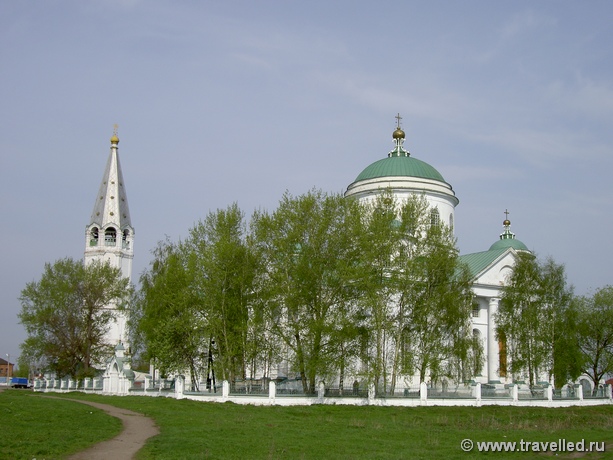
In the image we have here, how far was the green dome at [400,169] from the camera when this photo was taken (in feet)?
155

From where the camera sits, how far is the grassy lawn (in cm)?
1536

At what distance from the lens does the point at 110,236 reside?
69.9 m

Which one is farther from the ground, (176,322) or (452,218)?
(452,218)

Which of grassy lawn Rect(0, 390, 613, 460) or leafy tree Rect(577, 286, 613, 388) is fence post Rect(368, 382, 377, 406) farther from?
leafy tree Rect(577, 286, 613, 388)

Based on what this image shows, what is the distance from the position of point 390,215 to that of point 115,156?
45.2 metres

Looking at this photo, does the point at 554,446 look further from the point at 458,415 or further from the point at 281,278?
the point at 281,278

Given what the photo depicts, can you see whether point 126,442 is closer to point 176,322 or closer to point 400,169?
point 176,322

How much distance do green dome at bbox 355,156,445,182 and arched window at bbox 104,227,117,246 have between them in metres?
30.7

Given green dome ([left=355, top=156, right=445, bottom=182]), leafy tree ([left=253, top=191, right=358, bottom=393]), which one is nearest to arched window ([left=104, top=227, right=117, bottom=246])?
green dome ([left=355, top=156, right=445, bottom=182])

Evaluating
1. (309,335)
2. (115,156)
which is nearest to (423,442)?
(309,335)

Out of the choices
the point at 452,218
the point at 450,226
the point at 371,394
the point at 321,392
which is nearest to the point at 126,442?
the point at 321,392
